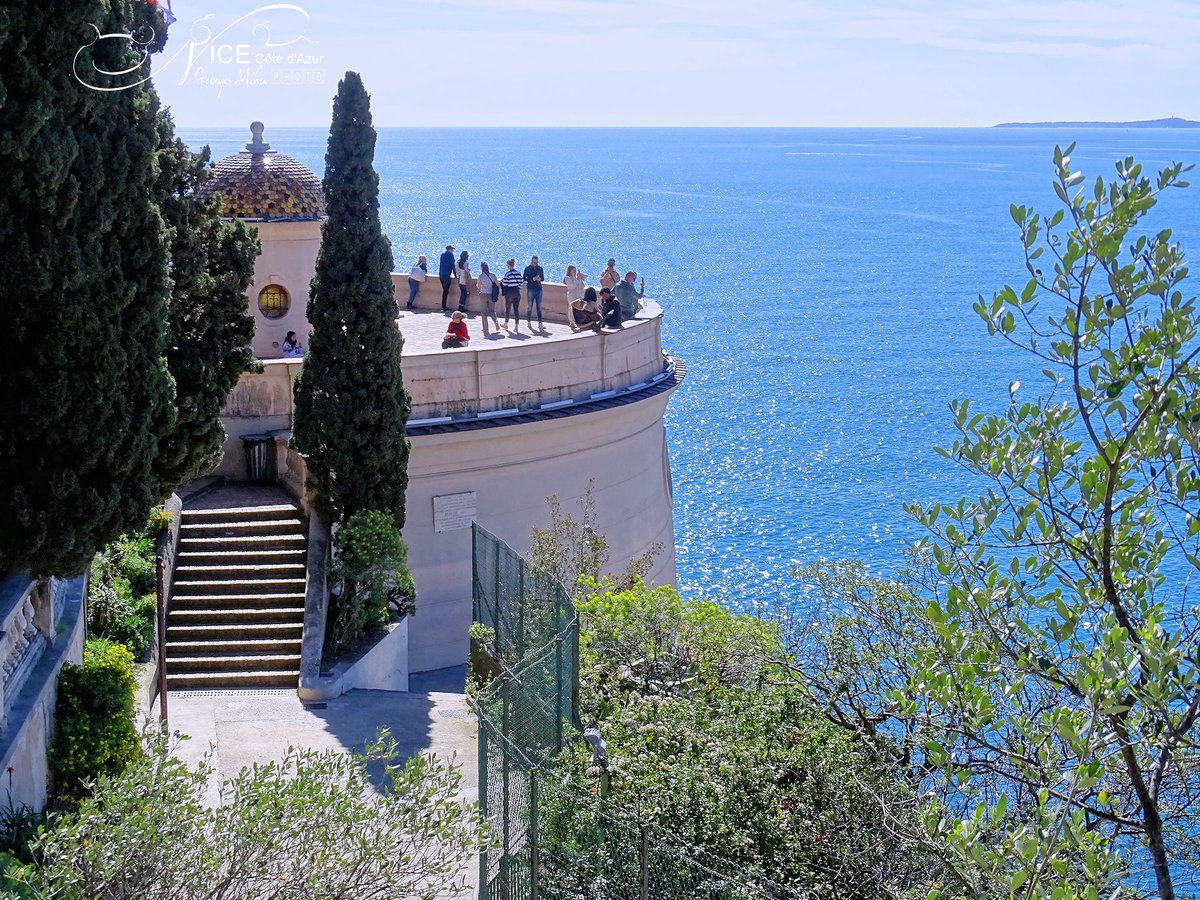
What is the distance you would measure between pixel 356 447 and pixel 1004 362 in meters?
57.7

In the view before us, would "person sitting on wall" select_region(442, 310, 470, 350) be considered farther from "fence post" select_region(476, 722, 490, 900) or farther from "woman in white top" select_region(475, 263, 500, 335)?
"fence post" select_region(476, 722, 490, 900)

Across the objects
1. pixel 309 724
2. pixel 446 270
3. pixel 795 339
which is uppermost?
pixel 446 270

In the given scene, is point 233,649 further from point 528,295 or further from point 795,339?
point 795,339

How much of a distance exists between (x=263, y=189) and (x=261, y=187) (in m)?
0.04

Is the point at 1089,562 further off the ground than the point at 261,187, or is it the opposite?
the point at 261,187

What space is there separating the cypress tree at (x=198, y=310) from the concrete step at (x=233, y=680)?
2.87 m

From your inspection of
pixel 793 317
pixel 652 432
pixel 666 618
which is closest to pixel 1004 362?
pixel 793 317

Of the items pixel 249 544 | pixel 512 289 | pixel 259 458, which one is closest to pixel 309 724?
pixel 249 544

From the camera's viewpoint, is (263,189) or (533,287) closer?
(263,189)

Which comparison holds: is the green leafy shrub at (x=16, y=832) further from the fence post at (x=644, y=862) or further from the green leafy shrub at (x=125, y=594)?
the green leafy shrub at (x=125, y=594)

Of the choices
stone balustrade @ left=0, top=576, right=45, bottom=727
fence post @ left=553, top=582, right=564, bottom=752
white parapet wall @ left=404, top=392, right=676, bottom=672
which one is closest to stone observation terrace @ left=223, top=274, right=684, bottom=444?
white parapet wall @ left=404, top=392, right=676, bottom=672

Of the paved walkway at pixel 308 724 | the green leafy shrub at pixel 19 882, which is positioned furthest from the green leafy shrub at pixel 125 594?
the green leafy shrub at pixel 19 882

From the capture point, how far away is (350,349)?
59.6 ft

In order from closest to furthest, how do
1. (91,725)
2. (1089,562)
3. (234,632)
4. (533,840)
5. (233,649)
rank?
1. (1089,562)
2. (533,840)
3. (91,725)
4. (233,649)
5. (234,632)
